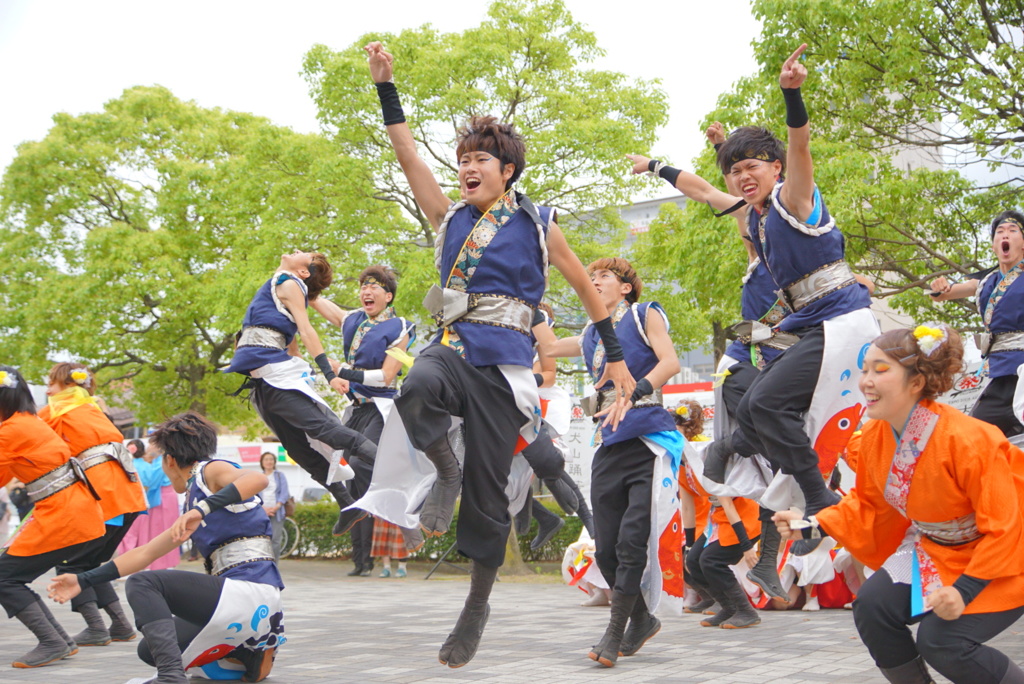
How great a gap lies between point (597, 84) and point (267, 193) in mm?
6645

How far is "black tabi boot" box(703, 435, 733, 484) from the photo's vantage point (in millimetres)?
7367

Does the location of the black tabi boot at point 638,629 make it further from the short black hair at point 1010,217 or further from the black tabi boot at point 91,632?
the black tabi boot at point 91,632

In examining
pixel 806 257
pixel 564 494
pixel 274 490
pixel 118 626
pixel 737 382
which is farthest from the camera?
pixel 274 490

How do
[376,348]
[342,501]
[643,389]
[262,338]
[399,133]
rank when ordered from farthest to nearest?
[376,348]
[342,501]
[262,338]
[643,389]
[399,133]

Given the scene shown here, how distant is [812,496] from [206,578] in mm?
3054

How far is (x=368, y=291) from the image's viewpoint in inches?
348

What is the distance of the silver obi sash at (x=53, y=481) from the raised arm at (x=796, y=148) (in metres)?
4.93

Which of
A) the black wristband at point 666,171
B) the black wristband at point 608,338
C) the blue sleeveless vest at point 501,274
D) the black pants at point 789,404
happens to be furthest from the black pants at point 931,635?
the black wristband at point 666,171

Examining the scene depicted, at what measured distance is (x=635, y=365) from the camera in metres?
6.33

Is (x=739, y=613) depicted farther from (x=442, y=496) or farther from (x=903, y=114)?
(x=903, y=114)

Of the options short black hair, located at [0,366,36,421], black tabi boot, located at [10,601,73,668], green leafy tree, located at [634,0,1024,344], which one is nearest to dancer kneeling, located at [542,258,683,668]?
black tabi boot, located at [10,601,73,668]

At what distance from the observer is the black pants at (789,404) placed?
4797mm

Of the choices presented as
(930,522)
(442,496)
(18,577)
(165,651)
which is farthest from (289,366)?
(930,522)

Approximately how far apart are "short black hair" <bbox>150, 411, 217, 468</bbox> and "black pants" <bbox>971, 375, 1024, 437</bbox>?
15.4 feet
